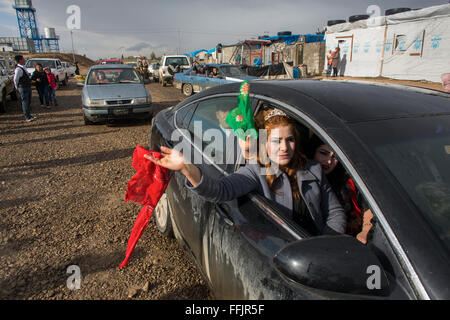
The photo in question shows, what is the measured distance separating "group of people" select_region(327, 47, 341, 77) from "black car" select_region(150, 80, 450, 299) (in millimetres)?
17081

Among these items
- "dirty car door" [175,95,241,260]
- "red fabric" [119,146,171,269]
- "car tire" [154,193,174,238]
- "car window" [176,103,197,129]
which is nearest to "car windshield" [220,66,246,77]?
"car window" [176,103,197,129]

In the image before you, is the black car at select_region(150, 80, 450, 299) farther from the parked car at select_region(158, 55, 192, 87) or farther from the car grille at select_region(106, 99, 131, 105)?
the parked car at select_region(158, 55, 192, 87)

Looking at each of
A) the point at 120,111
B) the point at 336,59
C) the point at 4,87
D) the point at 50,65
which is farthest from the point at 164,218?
the point at 50,65

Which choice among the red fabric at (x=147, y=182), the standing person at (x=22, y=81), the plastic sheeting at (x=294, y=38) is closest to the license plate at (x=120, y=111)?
the standing person at (x=22, y=81)

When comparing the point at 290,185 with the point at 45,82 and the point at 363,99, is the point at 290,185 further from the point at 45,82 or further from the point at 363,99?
the point at 45,82

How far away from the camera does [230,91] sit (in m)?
2.15

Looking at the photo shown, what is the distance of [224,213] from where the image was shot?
1.64 metres

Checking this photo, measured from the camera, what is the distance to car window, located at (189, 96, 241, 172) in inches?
76.5

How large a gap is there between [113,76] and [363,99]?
8511mm

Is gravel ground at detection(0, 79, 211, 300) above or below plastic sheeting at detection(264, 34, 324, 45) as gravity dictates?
below

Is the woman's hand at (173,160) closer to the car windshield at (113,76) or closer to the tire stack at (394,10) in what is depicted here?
the car windshield at (113,76)

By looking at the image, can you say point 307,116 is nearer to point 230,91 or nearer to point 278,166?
point 278,166
